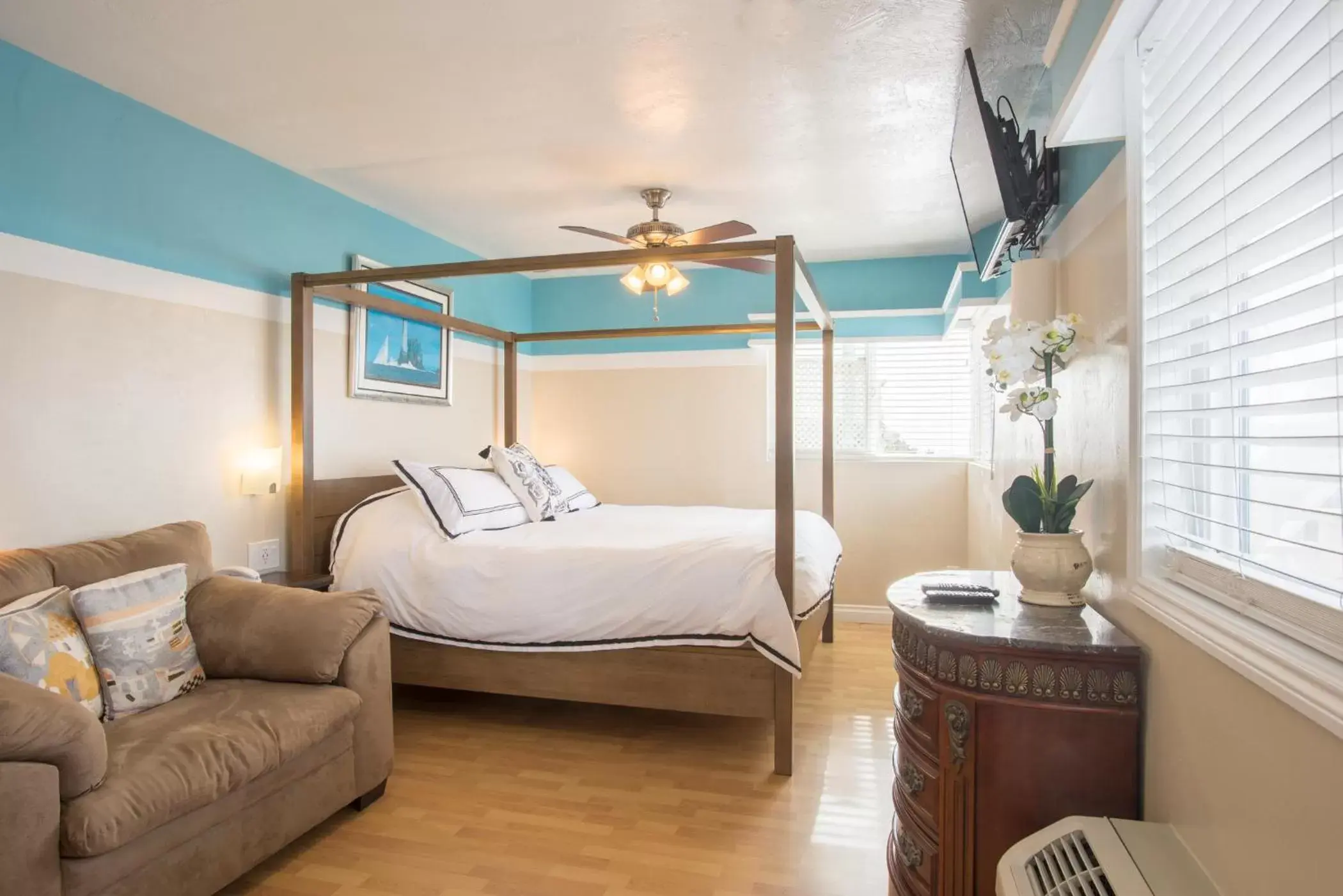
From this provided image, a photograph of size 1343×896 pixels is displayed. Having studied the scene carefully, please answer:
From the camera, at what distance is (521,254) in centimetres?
488

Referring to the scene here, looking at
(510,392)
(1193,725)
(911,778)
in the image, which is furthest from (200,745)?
(510,392)

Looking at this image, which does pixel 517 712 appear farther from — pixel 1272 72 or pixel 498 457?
pixel 1272 72

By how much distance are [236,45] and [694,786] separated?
9.29 feet

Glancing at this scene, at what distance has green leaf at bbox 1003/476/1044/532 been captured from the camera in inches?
70.1

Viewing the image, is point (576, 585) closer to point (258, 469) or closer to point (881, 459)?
point (258, 469)

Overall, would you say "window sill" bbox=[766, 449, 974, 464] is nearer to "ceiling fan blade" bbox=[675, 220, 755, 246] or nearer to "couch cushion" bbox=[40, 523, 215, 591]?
"ceiling fan blade" bbox=[675, 220, 755, 246]

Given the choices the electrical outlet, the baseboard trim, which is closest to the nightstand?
the electrical outlet

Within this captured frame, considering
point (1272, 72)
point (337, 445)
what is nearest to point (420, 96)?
point (337, 445)

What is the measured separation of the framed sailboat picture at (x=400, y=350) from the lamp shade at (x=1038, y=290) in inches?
110

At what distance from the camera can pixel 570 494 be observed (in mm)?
4383

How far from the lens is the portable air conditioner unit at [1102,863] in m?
1.17

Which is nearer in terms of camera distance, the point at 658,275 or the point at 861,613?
the point at 658,275

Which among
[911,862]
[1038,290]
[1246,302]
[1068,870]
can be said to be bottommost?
[911,862]

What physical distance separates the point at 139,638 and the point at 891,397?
4.31 meters
